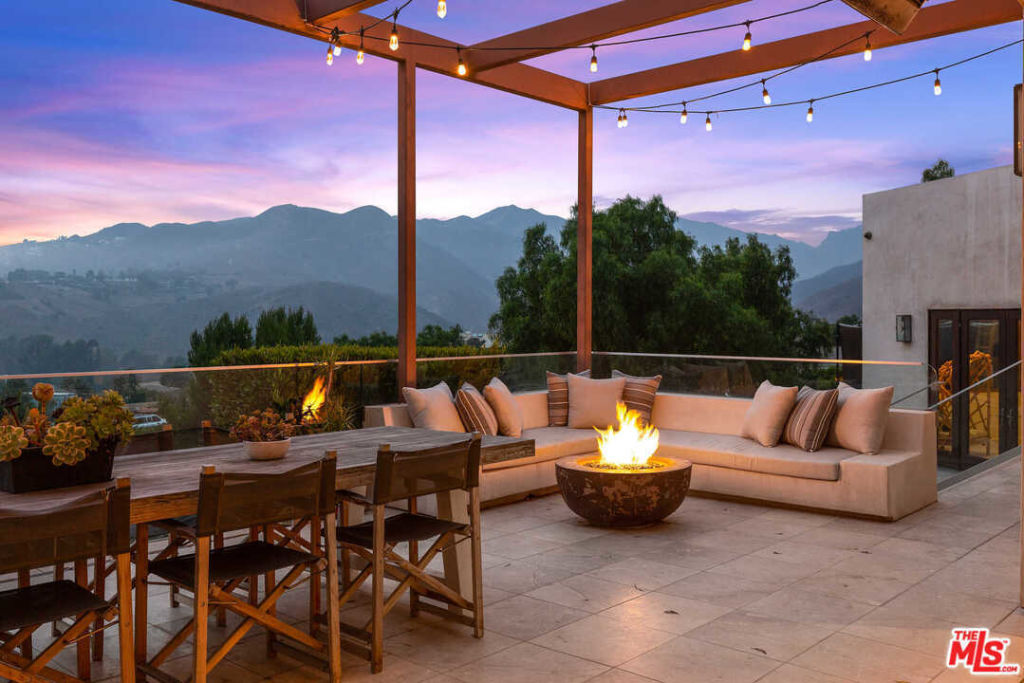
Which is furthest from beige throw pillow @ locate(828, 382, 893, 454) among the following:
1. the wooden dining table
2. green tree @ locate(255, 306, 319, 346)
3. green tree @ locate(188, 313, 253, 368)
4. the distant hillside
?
the distant hillside

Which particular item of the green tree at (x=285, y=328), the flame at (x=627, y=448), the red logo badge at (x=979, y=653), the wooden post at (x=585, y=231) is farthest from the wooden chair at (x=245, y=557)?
the green tree at (x=285, y=328)

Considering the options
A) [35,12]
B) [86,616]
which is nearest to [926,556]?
[86,616]

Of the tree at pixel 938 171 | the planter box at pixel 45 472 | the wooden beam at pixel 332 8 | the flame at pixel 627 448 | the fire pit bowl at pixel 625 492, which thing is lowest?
the fire pit bowl at pixel 625 492

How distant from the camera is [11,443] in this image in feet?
8.75

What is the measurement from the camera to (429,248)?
14.8 metres

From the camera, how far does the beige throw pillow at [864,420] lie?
5.75m

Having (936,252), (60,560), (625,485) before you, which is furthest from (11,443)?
(936,252)

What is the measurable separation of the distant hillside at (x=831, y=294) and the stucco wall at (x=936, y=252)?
402 centimetres

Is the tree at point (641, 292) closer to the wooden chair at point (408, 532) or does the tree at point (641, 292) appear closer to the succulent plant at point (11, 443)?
the wooden chair at point (408, 532)

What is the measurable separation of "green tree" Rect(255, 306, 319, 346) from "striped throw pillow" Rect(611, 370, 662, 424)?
871 cm

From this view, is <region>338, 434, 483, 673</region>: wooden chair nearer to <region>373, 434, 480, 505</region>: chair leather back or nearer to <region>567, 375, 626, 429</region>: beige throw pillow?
<region>373, 434, 480, 505</region>: chair leather back

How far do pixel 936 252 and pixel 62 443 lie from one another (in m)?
12.1

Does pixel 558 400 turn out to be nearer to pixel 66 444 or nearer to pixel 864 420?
pixel 864 420

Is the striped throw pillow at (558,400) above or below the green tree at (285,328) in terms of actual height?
below
